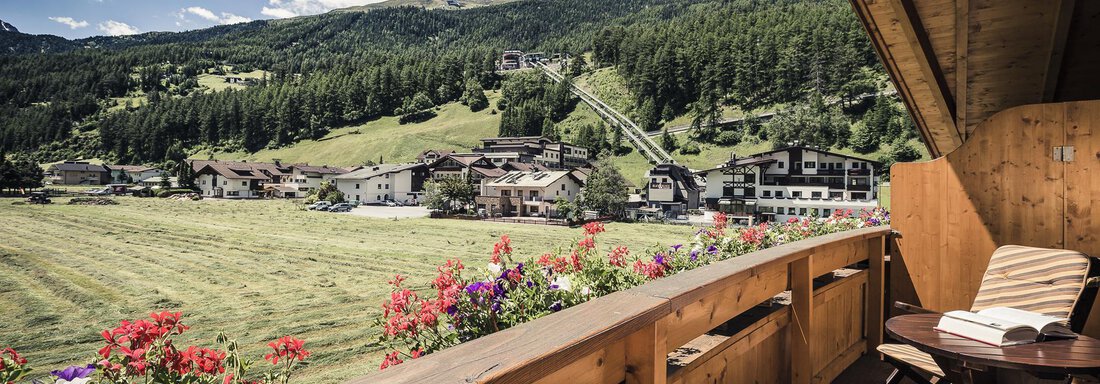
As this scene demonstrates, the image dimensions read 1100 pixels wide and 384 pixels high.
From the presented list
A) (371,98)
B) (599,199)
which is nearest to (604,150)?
(599,199)

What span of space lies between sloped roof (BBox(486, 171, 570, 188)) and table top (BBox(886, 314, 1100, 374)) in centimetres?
3743

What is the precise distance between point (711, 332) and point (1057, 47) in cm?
357

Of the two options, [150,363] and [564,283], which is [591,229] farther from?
[150,363]

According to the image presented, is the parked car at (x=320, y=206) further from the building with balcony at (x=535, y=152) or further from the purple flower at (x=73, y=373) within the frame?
the purple flower at (x=73, y=373)

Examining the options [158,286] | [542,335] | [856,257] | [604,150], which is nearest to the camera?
[542,335]

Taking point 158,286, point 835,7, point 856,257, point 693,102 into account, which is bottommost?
point 158,286

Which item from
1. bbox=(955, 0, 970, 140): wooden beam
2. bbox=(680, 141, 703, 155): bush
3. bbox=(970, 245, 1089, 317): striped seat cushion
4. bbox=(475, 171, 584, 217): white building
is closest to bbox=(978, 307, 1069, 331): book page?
bbox=(970, 245, 1089, 317): striped seat cushion

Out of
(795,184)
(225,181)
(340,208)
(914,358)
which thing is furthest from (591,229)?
(225,181)

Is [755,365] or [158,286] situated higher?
[755,365]

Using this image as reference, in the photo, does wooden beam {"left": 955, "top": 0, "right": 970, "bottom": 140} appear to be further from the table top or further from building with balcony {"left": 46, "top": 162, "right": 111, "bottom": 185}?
building with balcony {"left": 46, "top": 162, "right": 111, "bottom": 185}

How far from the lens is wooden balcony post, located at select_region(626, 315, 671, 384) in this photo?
1230 millimetres

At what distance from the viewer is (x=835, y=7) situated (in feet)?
259

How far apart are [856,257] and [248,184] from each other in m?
69.0

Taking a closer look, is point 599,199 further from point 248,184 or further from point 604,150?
point 248,184
